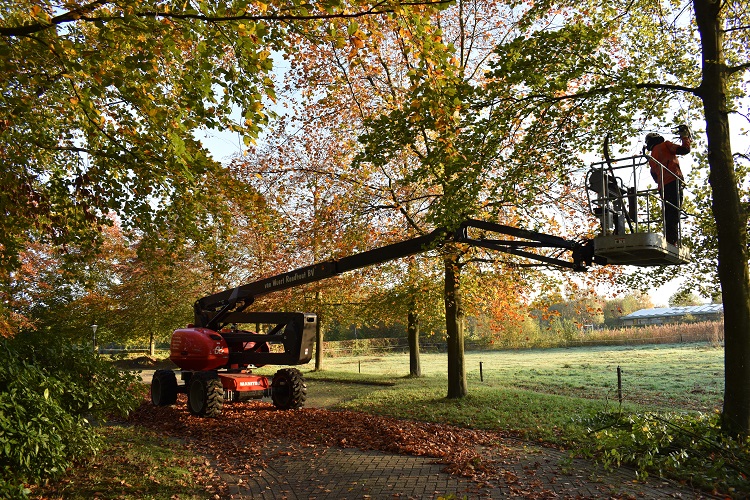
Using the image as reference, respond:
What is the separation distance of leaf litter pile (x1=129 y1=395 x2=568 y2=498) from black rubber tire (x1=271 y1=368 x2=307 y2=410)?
25cm

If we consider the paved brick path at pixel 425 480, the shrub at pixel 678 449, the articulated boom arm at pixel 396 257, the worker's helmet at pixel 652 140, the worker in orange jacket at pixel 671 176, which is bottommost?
the paved brick path at pixel 425 480

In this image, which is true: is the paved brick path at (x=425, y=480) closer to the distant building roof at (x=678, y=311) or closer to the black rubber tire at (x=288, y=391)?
the black rubber tire at (x=288, y=391)

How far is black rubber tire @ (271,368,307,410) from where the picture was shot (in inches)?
515

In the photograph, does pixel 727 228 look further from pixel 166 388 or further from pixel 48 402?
pixel 166 388

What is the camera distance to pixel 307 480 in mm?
7086

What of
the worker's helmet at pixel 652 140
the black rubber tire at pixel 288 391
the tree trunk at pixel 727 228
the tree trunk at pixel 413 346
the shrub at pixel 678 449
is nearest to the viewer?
the shrub at pixel 678 449

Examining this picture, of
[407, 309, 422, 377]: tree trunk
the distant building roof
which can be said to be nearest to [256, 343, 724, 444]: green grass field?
[407, 309, 422, 377]: tree trunk

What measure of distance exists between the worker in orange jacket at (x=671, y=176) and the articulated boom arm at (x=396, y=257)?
4.55ft

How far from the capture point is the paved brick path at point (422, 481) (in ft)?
20.7

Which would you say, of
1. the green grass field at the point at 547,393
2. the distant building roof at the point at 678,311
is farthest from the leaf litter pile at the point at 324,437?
the distant building roof at the point at 678,311

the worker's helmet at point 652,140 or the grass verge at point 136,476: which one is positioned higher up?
the worker's helmet at point 652,140

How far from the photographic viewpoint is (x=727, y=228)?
27.8 feet

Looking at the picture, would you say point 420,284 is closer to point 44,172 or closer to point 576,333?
point 44,172

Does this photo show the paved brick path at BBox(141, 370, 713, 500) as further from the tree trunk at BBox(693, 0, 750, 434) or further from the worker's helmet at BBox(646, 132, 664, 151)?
the worker's helmet at BBox(646, 132, 664, 151)
